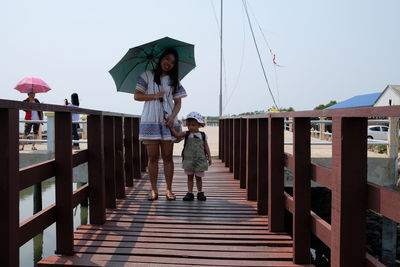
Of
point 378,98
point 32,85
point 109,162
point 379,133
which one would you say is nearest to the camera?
point 109,162

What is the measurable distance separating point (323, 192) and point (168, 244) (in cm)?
960

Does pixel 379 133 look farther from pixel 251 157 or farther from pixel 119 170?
pixel 119 170

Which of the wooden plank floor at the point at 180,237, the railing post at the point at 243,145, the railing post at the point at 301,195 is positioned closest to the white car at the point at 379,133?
the railing post at the point at 243,145

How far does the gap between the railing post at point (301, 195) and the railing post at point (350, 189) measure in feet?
2.27

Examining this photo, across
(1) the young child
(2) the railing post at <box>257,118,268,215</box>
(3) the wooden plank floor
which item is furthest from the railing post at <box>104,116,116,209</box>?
(2) the railing post at <box>257,118,268,215</box>

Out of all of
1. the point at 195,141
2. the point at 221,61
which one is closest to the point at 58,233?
the point at 195,141

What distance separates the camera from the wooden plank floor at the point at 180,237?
2803mm

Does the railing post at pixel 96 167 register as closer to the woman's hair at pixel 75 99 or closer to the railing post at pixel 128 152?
the railing post at pixel 128 152

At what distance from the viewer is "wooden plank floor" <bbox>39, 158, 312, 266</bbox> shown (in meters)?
2.80

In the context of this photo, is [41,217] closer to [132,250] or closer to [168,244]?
[132,250]

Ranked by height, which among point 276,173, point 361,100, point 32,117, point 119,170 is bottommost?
point 119,170

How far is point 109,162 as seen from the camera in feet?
13.7

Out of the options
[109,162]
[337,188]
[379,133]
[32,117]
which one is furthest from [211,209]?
[379,133]

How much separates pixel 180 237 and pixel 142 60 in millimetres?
2066
